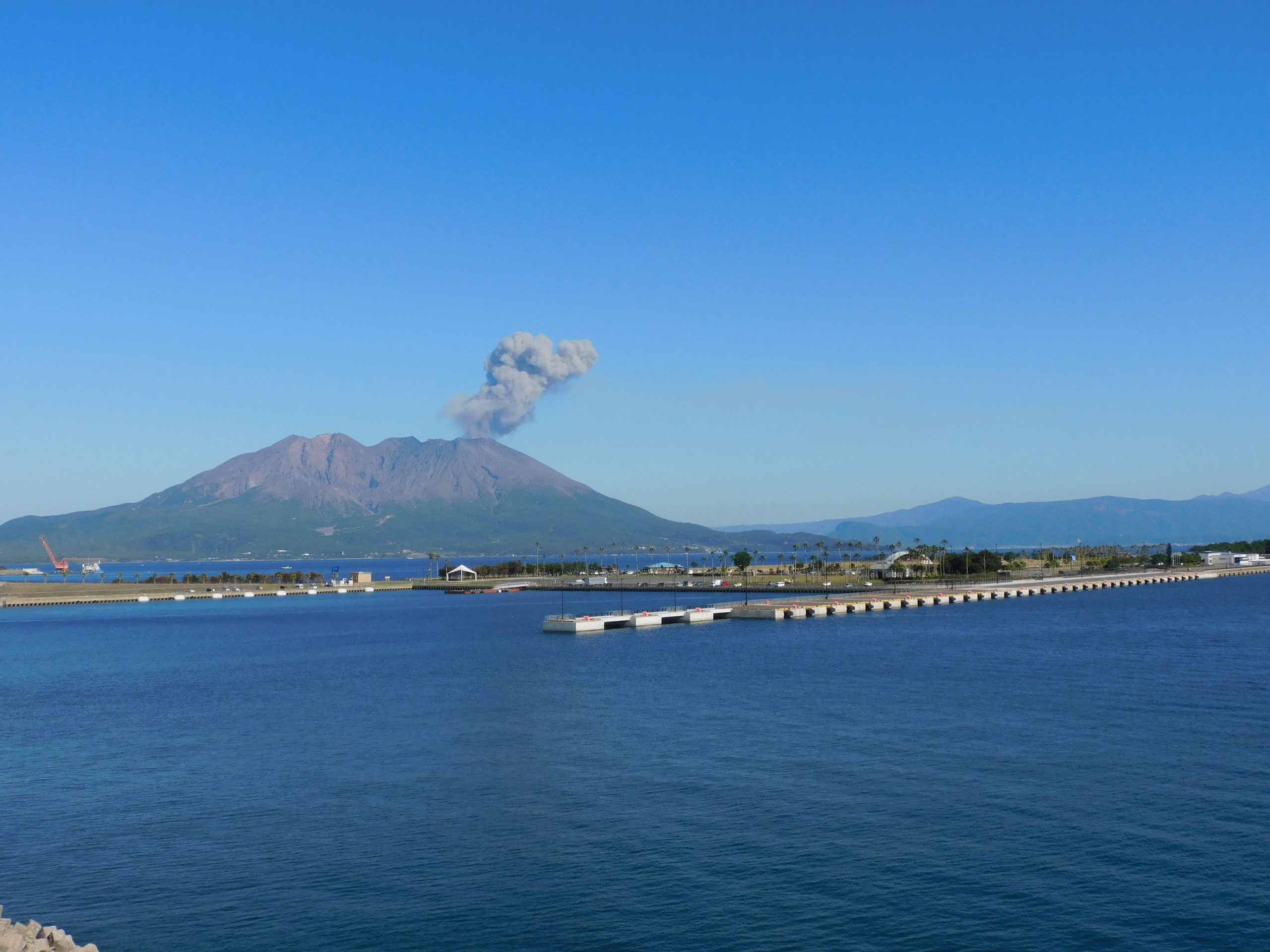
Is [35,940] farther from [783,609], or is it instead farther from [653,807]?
[783,609]

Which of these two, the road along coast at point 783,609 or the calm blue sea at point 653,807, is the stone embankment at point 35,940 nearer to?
the calm blue sea at point 653,807

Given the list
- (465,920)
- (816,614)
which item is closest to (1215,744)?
(465,920)

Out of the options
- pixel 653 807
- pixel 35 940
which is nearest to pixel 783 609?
pixel 653 807

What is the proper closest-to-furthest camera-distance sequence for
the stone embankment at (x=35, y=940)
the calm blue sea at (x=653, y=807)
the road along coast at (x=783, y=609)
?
the stone embankment at (x=35, y=940) → the calm blue sea at (x=653, y=807) → the road along coast at (x=783, y=609)

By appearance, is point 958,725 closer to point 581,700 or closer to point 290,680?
point 581,700

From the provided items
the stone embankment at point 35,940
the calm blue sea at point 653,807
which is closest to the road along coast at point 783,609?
the calm blue sea at point 653,807

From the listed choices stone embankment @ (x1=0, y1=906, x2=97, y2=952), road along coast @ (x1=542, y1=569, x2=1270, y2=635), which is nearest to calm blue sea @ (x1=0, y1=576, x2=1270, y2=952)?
stone embankment @ (x1=0, y1=906, x2=97, y2=952)
